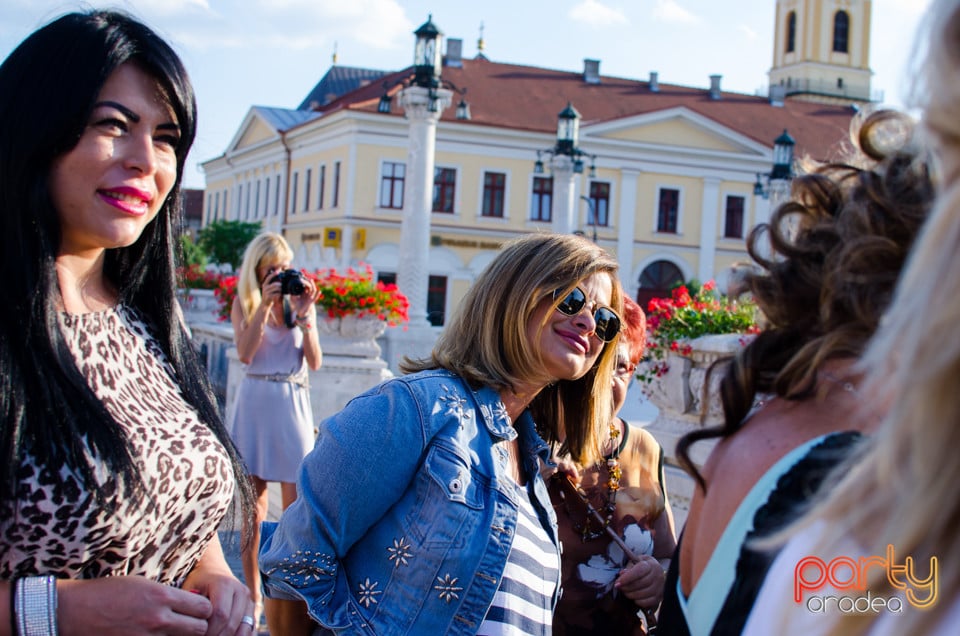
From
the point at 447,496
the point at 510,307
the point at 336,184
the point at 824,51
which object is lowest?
the point at 447,496

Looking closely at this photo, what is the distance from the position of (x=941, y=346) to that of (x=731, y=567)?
540 mm

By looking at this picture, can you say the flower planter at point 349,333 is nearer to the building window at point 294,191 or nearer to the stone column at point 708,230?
the stone column at point 708,230

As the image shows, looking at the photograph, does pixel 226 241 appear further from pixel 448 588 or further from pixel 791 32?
pixel 448 588

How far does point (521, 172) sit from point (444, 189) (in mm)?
3525

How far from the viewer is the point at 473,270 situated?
41156mm

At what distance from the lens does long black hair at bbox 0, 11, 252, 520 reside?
1.75 metres

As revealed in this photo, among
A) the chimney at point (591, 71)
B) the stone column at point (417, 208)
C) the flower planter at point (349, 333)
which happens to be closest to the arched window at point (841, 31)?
the chimney at point (591, 71)

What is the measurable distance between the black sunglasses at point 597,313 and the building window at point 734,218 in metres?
43.6

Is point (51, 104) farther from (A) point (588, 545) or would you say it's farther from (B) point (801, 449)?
(A) point (588, 545)

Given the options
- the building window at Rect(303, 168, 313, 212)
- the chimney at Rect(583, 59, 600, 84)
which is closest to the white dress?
the building window at Rect(303, 168, 313, 212)

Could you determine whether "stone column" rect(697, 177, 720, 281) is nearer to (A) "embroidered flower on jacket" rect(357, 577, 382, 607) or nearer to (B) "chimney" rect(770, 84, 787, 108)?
(B) "chimney" rect(770, 84, 787, 108)

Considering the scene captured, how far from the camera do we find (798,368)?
4.54 ft

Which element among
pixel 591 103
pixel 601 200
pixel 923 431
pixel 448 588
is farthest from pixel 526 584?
pixel 591 103

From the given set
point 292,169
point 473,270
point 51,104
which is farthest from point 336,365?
point 292,169
